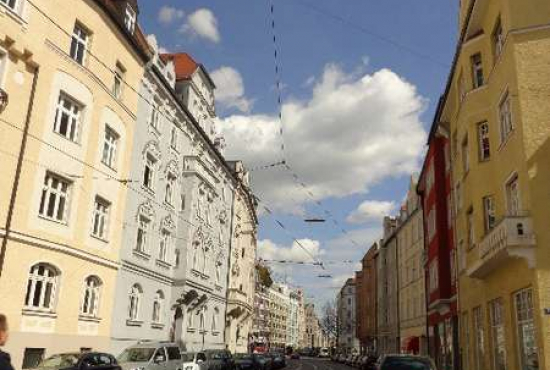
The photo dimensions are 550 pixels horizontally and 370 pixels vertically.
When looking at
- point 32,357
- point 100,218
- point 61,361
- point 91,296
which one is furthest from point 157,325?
point 61,361

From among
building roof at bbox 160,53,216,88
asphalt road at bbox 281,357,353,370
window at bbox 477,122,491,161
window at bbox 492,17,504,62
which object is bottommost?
asphalt road at bbox 281,357,353,370

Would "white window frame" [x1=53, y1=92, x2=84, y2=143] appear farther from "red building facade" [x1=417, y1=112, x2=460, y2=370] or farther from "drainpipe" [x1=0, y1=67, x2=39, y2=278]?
"red building facade" [x1=417, y1=112, x2=460, y2=370]

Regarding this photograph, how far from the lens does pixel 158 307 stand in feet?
101

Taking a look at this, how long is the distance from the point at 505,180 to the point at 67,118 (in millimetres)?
16397

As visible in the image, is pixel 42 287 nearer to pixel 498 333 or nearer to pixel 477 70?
pixel 498 333

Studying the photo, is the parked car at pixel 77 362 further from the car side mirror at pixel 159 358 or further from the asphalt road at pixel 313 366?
the asphalt road at pixel 313 366

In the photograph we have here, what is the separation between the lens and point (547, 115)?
54.2 ft

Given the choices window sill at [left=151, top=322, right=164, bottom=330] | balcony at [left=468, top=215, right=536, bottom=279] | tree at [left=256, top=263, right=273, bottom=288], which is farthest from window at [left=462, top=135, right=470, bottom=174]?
tree at [left=256, top=263, right=273, bottom=288]

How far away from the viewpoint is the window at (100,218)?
2391cm

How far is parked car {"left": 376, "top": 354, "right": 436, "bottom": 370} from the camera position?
1608 centimetres

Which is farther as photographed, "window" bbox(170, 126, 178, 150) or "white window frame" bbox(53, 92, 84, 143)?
"window" bbox(170, 126, 178, 150)

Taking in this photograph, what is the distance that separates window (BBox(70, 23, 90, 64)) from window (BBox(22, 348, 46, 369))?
11.1 meters

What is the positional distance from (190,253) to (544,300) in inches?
930

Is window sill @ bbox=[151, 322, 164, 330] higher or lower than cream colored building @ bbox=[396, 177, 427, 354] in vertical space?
lower
